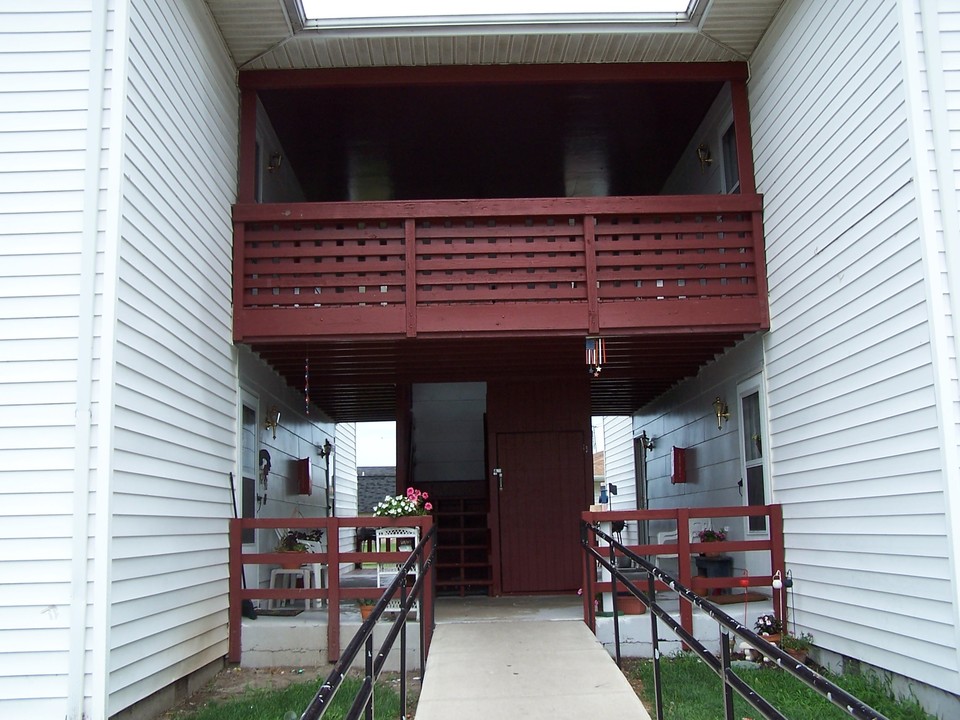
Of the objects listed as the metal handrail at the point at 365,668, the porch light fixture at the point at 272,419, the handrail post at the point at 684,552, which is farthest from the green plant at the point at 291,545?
the handrail post at the point at 684,552

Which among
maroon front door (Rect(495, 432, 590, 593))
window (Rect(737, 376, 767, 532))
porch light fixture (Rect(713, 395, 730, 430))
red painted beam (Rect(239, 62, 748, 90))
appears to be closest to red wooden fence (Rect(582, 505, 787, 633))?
window (Rect(737, 376, 767, 532))

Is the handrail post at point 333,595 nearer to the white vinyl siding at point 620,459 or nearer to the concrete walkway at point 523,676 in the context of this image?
the concrete walkway at point 523,676

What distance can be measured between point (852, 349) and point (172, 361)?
180 inches

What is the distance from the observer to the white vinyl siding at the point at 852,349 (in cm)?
505

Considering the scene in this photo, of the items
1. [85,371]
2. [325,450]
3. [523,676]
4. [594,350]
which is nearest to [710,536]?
[594,350]

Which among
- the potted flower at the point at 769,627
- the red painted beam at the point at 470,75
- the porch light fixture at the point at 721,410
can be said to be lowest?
the potted flower at the point at 769,627

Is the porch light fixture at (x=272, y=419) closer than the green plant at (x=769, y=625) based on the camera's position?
No

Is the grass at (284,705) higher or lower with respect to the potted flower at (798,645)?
lower

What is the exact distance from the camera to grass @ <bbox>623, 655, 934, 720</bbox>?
5262 mm

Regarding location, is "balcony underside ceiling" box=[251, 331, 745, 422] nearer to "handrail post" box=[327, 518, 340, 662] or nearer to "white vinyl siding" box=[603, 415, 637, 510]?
"handrail post" box=[327, 518, 340, 662]

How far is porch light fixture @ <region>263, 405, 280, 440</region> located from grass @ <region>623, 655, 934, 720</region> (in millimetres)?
4524

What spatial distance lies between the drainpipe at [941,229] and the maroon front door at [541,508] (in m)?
5.40

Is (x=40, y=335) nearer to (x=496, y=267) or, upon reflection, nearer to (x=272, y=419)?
(x=496, y=267)

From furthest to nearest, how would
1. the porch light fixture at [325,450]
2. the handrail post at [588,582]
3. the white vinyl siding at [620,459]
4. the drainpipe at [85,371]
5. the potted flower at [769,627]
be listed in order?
the white vinyl siding at [620,459]
the porch light fixture at [325,450]
the handrail post at [588,582]
the potted flower at [769,627]
the drainpipe at [85,371]
